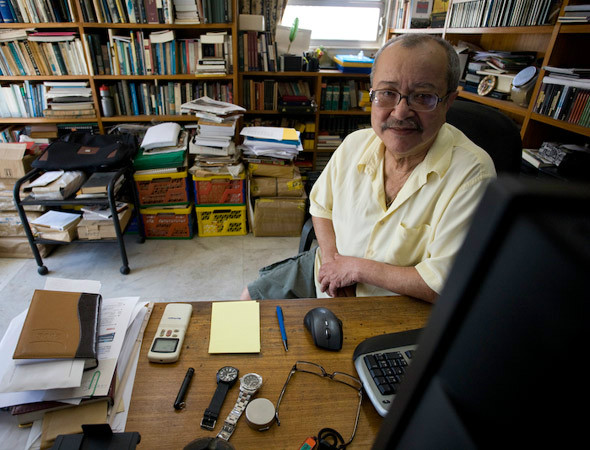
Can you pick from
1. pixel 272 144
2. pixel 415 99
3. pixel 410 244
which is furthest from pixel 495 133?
pixel 272 144

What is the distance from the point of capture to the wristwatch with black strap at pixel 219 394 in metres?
0.65

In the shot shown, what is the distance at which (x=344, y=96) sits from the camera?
3.34 meters

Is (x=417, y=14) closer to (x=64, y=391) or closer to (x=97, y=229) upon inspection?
(x=97, y=229)

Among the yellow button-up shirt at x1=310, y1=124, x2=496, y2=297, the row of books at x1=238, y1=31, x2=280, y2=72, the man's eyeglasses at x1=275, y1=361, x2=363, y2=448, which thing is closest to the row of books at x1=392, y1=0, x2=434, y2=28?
the row of books at x1=238, y1=31, x2=280, y2=72

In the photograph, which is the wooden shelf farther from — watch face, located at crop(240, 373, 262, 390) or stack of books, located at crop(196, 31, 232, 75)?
watch face, located at crop(240, 373, 262, 390)

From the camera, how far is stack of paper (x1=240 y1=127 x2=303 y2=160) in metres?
2.64

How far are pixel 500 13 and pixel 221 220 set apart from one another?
2.25 m

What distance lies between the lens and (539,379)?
6.4 inches

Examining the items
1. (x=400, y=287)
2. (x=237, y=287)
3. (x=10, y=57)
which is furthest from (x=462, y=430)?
(x=10, y=57)

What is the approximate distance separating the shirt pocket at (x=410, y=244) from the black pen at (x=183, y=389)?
2.19 ft

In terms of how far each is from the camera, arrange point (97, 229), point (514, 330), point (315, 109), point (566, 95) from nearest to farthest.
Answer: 1. point (514, 330)
2. point (566, 95)
3. point (97, 229)
4. point (315, 109)

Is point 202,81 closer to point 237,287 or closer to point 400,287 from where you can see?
point 237,287

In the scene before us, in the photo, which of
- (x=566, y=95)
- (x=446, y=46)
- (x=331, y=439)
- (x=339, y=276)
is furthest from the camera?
(x=566, y=95)

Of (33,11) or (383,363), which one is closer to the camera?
(383,363)
